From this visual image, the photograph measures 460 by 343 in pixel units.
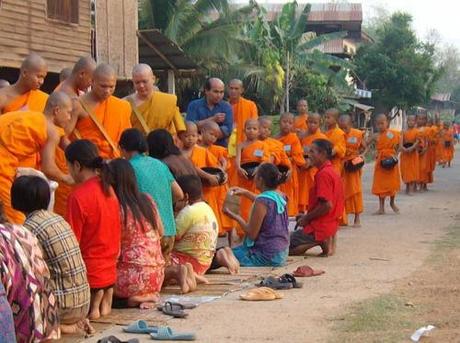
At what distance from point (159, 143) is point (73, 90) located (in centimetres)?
90

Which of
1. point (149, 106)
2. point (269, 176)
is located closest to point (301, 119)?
point (269, 176)

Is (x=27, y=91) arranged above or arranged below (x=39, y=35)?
below

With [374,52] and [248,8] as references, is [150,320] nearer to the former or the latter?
[248,8]

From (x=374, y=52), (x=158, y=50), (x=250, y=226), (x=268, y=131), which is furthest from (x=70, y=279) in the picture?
(x=374, y=52)

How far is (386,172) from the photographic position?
15.0 metres

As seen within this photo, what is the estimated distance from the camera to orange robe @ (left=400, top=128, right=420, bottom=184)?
18.9m

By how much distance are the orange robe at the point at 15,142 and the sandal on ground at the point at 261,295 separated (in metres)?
1.89

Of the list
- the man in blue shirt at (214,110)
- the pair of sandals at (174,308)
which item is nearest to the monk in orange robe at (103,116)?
the pair of sandals at (174,308)

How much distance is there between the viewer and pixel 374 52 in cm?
3812

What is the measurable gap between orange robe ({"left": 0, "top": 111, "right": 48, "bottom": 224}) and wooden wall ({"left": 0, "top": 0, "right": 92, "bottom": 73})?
29.1 feet

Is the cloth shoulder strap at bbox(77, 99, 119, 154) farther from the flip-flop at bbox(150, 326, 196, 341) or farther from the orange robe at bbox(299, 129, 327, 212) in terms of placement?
the orange robe at bbox(299, 129, 327, 212)

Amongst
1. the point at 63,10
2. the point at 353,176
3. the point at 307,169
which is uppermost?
the point at 63,10

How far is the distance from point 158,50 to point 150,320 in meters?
13.8

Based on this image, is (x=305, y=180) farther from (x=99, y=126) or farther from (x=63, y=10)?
(x=63, y=10)
